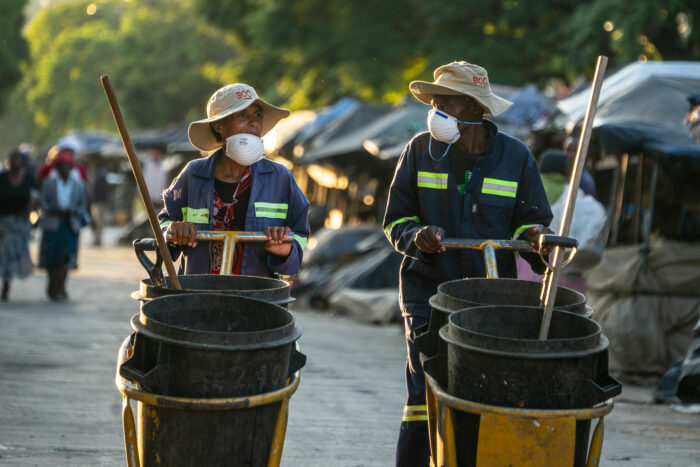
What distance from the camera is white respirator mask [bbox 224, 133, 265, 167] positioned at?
4500 millimetres

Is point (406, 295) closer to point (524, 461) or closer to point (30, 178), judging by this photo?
point (524, 461)

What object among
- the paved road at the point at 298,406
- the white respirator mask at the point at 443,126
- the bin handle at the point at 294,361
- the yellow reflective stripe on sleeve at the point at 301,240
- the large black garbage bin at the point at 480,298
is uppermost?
the white respirator mask at the point at 443,126

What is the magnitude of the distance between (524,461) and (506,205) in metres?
1.40

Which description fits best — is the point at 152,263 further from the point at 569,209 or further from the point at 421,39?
the point at 421,39

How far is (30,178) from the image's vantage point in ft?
42.3

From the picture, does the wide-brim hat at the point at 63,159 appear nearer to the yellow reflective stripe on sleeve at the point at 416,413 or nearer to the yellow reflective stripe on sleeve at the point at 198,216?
the yellow reflective stripe on sleeve at the point at 198,216

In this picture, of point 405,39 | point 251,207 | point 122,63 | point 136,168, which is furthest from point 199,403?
point 122,63

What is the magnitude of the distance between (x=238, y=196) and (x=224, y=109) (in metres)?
0.41

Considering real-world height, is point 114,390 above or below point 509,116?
below

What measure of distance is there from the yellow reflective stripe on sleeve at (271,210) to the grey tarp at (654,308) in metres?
5.07

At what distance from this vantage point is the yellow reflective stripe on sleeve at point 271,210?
460 cm

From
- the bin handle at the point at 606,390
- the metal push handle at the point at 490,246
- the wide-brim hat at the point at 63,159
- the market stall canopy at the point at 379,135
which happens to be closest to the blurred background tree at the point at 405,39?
the market stall canopy at the point at 379,135

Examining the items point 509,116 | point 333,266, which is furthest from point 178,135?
point 509,116

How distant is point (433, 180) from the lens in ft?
14.1
